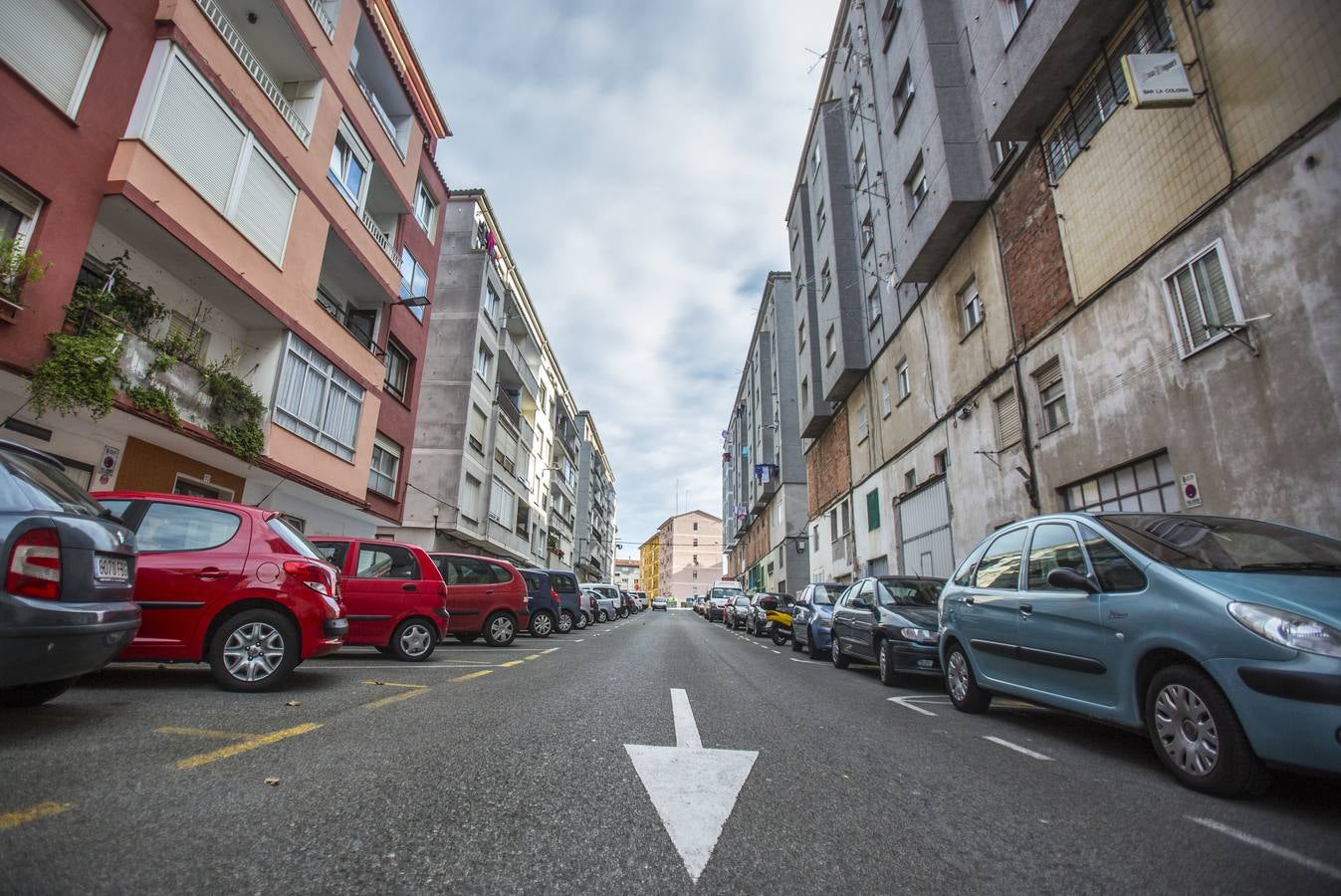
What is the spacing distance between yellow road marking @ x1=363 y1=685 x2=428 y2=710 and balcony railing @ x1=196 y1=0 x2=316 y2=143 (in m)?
11.5

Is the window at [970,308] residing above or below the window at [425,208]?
below

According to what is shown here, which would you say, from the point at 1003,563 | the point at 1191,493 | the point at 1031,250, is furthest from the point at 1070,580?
the point at 1031,250

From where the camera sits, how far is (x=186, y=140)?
10047mm

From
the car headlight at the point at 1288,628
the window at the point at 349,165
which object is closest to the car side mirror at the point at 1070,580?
the car headlight at the point at 1288,628

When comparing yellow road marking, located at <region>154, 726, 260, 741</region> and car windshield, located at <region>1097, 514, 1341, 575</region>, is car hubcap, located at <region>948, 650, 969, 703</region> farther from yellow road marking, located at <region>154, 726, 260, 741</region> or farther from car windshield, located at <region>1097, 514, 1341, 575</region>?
yellow road marking, located at <region>154, 726, 260, 741</region>

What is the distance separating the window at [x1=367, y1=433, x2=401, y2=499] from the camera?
18.5 metres

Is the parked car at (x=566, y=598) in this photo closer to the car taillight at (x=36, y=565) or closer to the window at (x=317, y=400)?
the window at (x=317, y=400)

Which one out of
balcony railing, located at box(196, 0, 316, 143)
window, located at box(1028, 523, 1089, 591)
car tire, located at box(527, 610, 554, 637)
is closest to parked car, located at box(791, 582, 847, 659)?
car tire, located at box(527, 610, 554, 637)

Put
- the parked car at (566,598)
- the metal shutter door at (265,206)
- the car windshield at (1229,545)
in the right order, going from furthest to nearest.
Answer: the parked car at (566,598), the metal shutter door at (265,206), the car windshield at (1229,545)

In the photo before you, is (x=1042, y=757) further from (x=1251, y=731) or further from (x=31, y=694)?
(x=31, y=694)

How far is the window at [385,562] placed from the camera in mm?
8977

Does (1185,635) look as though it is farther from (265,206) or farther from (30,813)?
(265,206)

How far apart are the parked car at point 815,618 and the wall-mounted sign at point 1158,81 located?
9.44 metres

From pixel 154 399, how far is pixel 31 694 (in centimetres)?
661
